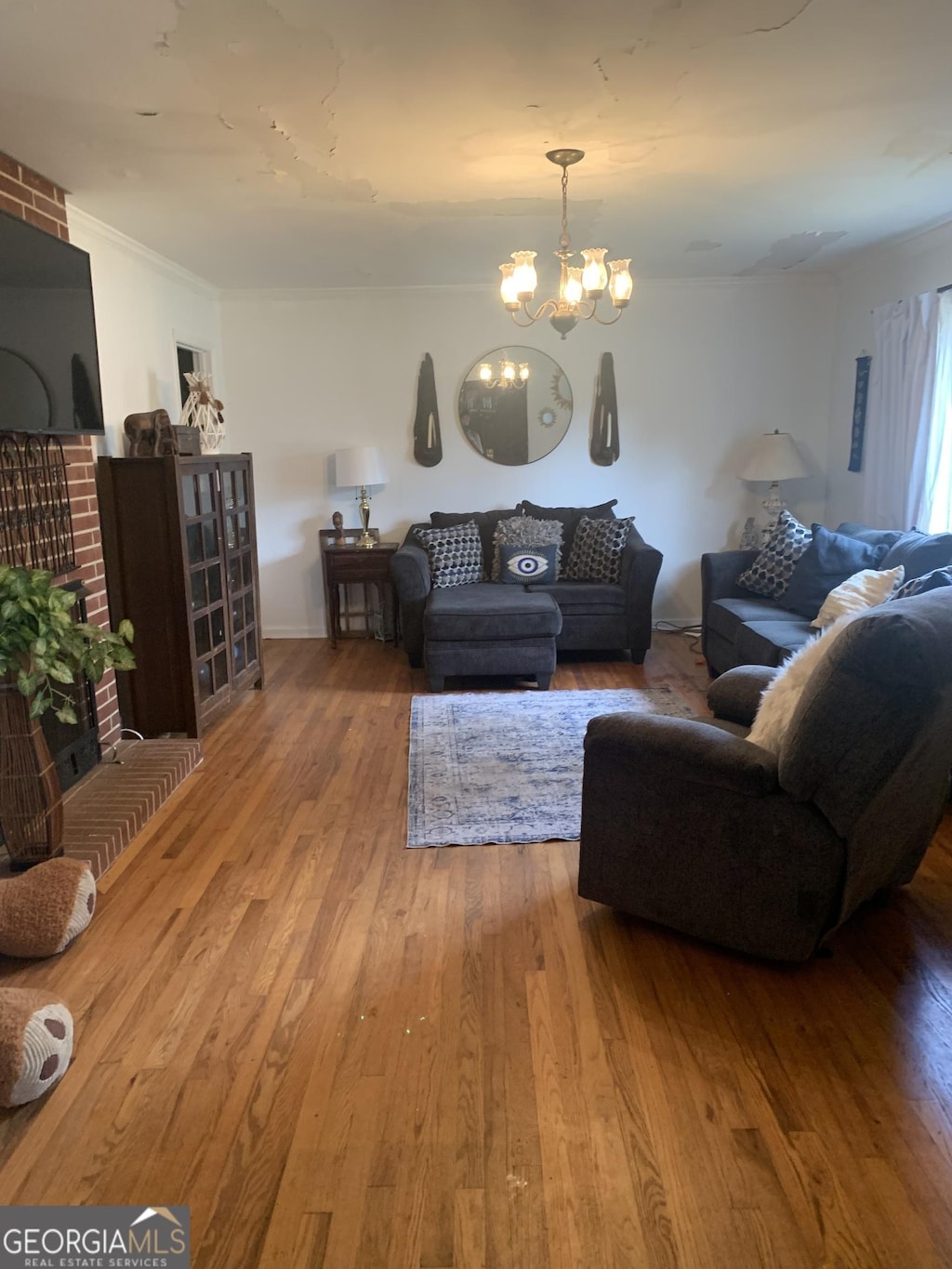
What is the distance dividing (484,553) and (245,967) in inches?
141

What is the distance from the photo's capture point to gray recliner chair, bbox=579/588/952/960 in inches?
73.2

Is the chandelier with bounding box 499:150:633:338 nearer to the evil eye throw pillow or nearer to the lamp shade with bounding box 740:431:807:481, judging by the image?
the evil eye throw pillow

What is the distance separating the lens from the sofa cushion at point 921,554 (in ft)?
11.6

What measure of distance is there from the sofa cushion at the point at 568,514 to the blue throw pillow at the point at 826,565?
1.45 meters

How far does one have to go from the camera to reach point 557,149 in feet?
9.43

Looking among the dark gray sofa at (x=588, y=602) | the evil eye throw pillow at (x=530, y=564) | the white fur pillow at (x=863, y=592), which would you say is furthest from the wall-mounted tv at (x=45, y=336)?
the white fur pillow at (x=863, y=592)

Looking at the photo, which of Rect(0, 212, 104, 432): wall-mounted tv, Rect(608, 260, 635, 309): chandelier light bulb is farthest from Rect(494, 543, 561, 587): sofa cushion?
Rect(0, 212, 104, 432): wall-mounted tv

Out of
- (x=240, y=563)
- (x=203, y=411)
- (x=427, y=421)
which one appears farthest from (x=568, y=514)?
(x=203, y=411)

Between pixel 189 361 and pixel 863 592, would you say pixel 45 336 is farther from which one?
pixel 863 592

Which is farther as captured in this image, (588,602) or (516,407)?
(516,407)

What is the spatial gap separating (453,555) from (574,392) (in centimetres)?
143

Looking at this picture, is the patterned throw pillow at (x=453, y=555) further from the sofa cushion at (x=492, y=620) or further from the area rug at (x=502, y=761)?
the area rug at (x=502, y=761)

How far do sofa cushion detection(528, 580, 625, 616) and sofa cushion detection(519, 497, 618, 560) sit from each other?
54 centimetres

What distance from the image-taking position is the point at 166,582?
12.3ft
